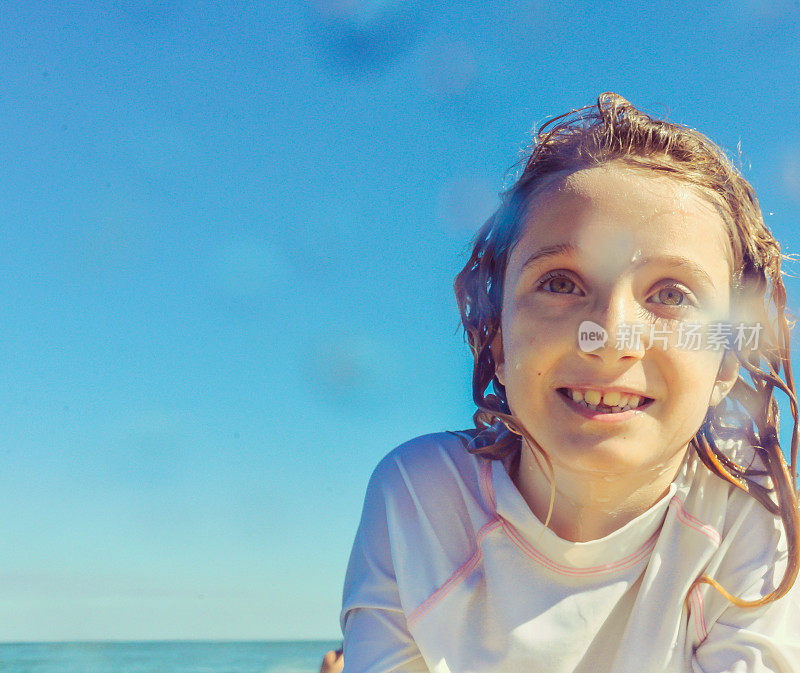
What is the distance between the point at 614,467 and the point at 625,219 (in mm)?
622

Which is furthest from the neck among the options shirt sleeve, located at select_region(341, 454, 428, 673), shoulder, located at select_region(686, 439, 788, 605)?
shirt sleeve, located at select_region(341, 454, 428, 673)

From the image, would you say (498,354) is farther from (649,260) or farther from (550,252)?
(649,260)

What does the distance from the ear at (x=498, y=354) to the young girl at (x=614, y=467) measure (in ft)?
0.12

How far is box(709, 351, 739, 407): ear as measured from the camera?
7.25 feet

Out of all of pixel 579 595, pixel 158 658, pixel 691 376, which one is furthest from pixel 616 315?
pixel 158 658

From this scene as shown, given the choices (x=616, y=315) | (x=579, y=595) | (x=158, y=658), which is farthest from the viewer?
(x=158, y=658)

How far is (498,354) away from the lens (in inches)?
93.0

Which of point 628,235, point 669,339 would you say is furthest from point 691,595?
point 628,235

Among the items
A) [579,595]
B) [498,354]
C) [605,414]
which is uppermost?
[498,354]

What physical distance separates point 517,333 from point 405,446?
67 cm

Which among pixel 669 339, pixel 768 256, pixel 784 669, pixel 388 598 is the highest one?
pixel 768 256

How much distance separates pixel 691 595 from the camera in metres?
1.99

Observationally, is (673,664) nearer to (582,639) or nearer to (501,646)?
(582,639)

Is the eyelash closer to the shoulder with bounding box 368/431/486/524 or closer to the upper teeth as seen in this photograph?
the upper teeth
